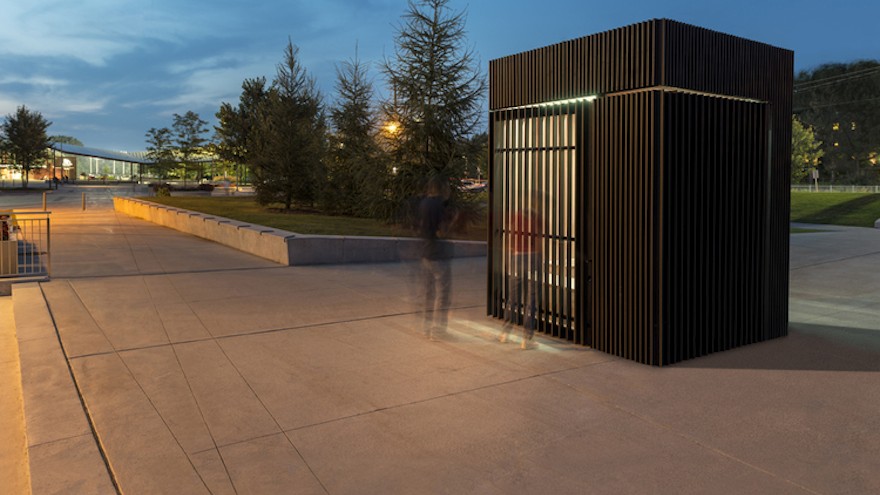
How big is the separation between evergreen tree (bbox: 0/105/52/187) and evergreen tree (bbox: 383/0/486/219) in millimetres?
63171

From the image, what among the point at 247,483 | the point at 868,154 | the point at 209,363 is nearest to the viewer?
the point at 247,483

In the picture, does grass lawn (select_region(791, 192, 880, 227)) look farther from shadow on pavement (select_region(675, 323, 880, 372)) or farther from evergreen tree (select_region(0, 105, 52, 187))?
evergreen tree (select_region(0, 105, 52, 187))

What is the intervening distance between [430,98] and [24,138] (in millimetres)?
64369

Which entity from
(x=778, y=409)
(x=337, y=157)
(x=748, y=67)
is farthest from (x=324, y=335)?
(x=337, y=157)

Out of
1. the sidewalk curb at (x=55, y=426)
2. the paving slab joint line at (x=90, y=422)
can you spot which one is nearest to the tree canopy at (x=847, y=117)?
the paving slab joint line at (x=90, y=422)

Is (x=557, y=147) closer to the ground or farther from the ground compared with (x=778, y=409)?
farther from the ground

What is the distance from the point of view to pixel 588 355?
21.4 ft

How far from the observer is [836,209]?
42.3 meters

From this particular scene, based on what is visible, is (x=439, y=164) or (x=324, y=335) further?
(x=439, y=164)

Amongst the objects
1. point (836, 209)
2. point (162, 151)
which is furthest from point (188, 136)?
point (836, 209)

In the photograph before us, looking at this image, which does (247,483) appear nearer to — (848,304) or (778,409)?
(778,409)

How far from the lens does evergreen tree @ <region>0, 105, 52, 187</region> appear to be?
67500 millimetres

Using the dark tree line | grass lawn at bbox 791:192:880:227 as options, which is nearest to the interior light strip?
the dark tree line

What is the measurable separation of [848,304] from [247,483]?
953 cm
